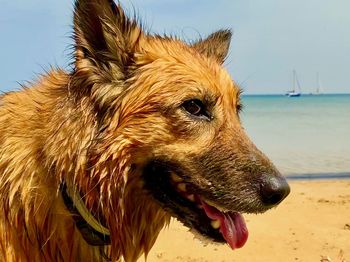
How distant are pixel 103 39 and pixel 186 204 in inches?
47.4

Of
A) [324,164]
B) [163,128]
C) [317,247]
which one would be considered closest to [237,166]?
A: [163,128]

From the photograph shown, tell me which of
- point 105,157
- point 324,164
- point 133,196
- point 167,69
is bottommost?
point 324,164

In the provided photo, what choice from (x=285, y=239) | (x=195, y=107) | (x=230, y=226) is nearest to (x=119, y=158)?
(x=195, y=107)

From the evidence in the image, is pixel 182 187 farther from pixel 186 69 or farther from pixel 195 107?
pixel 186 69

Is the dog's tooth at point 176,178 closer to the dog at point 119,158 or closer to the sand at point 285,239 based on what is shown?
the dog at point 119,158

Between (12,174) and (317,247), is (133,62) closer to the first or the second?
(12,174)

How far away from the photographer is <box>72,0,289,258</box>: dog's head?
13.0ft

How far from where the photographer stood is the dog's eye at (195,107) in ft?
13.4

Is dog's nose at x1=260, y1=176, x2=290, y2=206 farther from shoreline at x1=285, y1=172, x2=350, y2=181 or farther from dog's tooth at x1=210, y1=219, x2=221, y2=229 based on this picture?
shoreline at x1=285, y1=172, x2=350, y2=181

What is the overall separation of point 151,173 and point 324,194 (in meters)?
9.35

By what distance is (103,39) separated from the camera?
13.5 feet

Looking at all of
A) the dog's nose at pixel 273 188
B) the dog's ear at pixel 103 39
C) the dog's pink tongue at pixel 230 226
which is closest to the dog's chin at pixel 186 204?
the dog's pink tongue at pixel 230 226

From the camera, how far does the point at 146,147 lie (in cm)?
403

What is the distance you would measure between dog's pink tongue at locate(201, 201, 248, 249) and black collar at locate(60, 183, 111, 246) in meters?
0.70
